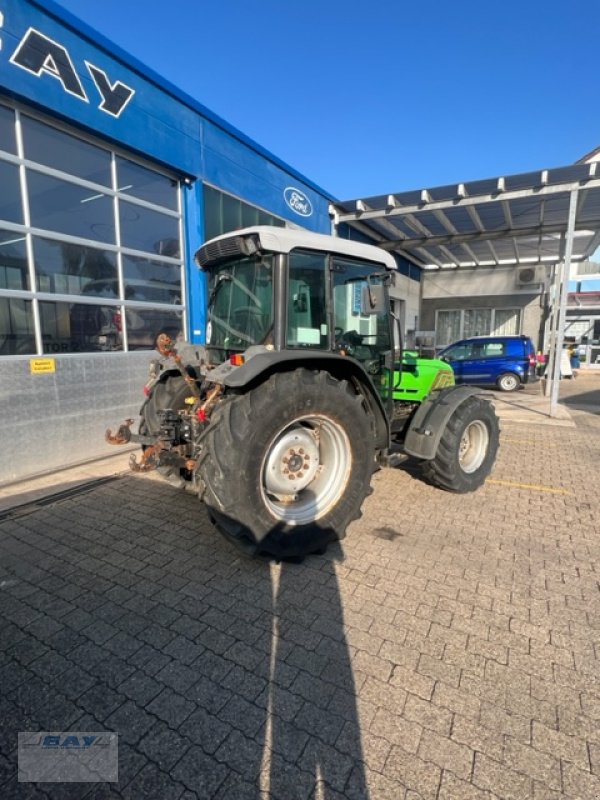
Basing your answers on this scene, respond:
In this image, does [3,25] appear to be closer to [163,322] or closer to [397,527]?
[163,322]

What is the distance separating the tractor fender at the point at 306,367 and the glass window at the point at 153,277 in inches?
168

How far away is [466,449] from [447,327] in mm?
17396

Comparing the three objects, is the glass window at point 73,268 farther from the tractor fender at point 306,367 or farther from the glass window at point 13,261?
the tractor fender at point 306,367

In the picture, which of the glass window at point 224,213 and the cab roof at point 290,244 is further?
the glass window at point 224,213

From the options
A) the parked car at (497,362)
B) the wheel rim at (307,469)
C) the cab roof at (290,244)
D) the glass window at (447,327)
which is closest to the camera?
the cab roof at (290,244)

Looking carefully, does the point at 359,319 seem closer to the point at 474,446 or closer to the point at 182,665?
the point at 474,446

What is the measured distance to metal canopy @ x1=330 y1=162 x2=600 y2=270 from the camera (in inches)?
327

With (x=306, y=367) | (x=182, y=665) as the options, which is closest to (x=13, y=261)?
(x=306, y=367)

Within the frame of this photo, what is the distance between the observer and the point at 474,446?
4691 millimetres

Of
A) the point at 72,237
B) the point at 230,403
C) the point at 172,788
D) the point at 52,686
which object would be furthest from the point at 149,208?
the point at 172,788

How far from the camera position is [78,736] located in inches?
69.5

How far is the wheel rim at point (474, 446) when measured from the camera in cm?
461

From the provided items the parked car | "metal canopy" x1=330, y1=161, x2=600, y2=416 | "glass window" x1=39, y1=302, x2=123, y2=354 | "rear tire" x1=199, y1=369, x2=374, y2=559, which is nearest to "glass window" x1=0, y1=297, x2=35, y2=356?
"glass window" x1=39, y1=302, x2=123, y2=354

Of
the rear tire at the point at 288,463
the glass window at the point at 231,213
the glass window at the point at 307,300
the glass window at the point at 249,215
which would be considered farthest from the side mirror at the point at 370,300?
the glass window at the point at 249,215
